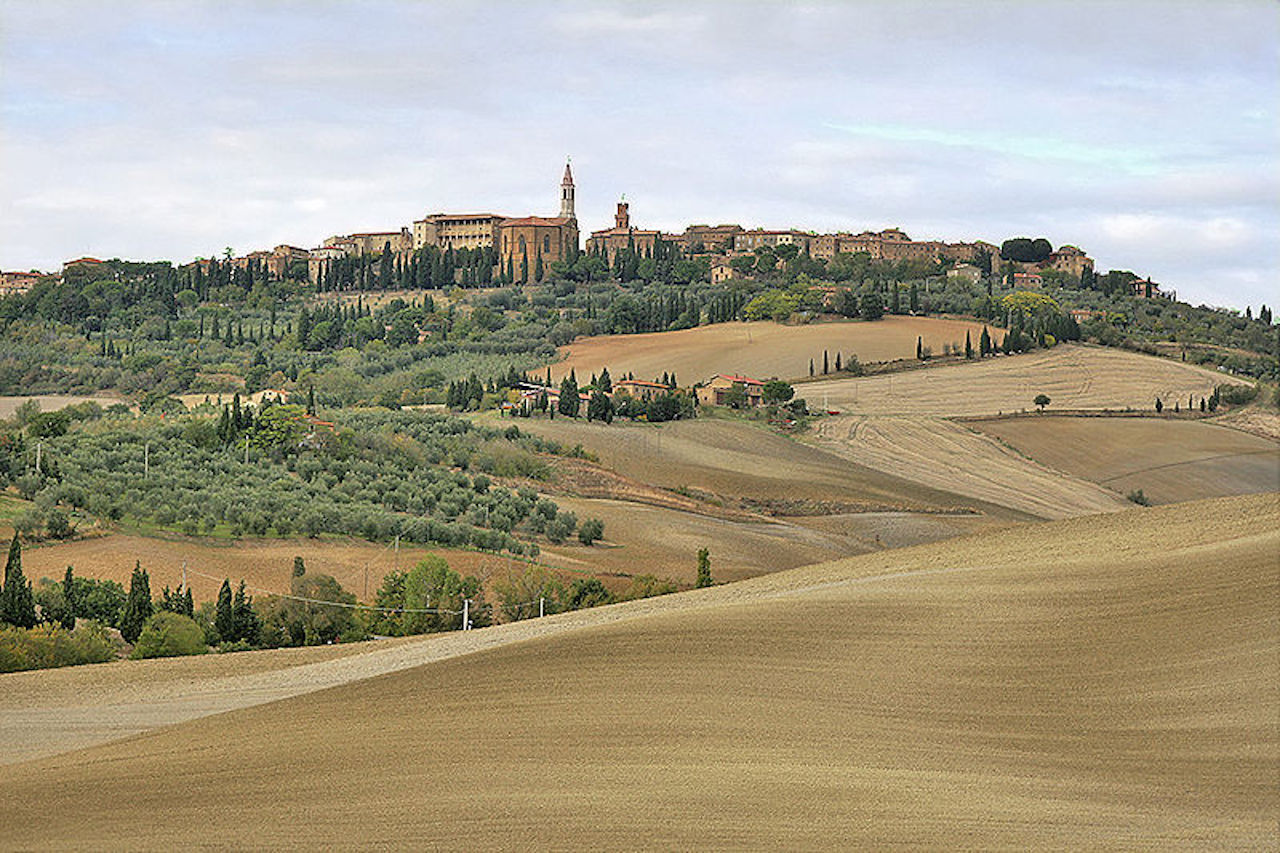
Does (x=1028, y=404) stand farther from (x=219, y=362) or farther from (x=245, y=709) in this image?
(x=245, y=709)

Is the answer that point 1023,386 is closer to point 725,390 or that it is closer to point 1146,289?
point 725,390

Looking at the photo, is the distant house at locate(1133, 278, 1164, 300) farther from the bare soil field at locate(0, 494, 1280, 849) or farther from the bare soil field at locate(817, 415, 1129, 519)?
the bare soil field at locate(0, 494, 1280, 849)

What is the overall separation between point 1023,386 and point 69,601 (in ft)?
147

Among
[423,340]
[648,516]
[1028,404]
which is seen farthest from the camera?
[423,340]

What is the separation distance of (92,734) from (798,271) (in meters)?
92.3

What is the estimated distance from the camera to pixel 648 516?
46219 mm

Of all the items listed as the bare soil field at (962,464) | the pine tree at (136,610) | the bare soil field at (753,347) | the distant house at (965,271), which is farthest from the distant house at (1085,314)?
the pine tree at (136,610)

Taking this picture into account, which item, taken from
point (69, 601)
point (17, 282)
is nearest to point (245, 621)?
point (69, 601)

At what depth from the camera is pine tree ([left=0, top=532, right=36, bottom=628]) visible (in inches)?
1206

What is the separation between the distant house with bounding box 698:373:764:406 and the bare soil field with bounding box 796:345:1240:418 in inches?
79.7

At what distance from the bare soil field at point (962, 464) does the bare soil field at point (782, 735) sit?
88.9ft

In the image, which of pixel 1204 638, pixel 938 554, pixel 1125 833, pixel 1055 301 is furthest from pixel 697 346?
pixel 1125 833

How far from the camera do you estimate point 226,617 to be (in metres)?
31.7

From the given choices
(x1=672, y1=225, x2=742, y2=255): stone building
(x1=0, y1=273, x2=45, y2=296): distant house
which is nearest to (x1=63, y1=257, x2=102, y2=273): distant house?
(x1=0, y1=273, x2=45, y2=296): distant house
